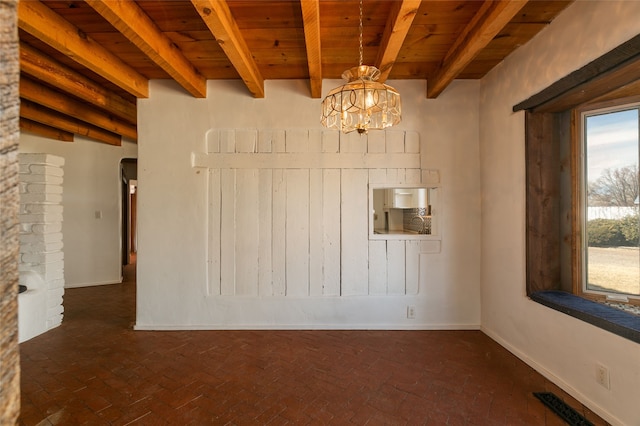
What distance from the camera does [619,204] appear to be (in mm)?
2342

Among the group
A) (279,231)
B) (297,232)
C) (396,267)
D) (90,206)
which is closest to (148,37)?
(279,231)

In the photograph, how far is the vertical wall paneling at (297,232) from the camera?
11.6 feet

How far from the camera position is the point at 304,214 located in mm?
3555

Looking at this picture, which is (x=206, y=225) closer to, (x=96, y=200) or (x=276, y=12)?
(x=276, y=12)

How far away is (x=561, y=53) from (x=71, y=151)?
7309 millimetres

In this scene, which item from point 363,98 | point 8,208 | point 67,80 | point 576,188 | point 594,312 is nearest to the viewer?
point 8,208

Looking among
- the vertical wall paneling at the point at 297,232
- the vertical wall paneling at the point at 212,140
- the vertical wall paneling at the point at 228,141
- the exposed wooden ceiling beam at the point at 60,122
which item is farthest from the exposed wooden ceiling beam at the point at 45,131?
the vertical wall paneling at the point at 297,232

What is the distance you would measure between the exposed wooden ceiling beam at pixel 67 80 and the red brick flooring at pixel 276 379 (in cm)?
274

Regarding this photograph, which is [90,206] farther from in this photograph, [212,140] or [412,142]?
[412,142]

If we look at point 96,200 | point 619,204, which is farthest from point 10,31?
point 96,200

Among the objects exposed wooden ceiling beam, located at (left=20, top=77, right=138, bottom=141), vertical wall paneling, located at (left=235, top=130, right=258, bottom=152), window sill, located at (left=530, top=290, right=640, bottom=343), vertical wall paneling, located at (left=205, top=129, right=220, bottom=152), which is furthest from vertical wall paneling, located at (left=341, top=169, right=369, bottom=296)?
exposed wooden ceiling beam, located at (left=20, top=77, right=138, bottom=141)

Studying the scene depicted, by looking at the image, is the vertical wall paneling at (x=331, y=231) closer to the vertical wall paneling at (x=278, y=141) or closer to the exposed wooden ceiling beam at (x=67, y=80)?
the vertical wall paneling at (x=278, y=141)

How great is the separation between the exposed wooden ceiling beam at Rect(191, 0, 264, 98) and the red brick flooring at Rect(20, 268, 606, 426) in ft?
9.11

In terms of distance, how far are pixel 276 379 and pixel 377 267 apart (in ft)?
5.45
